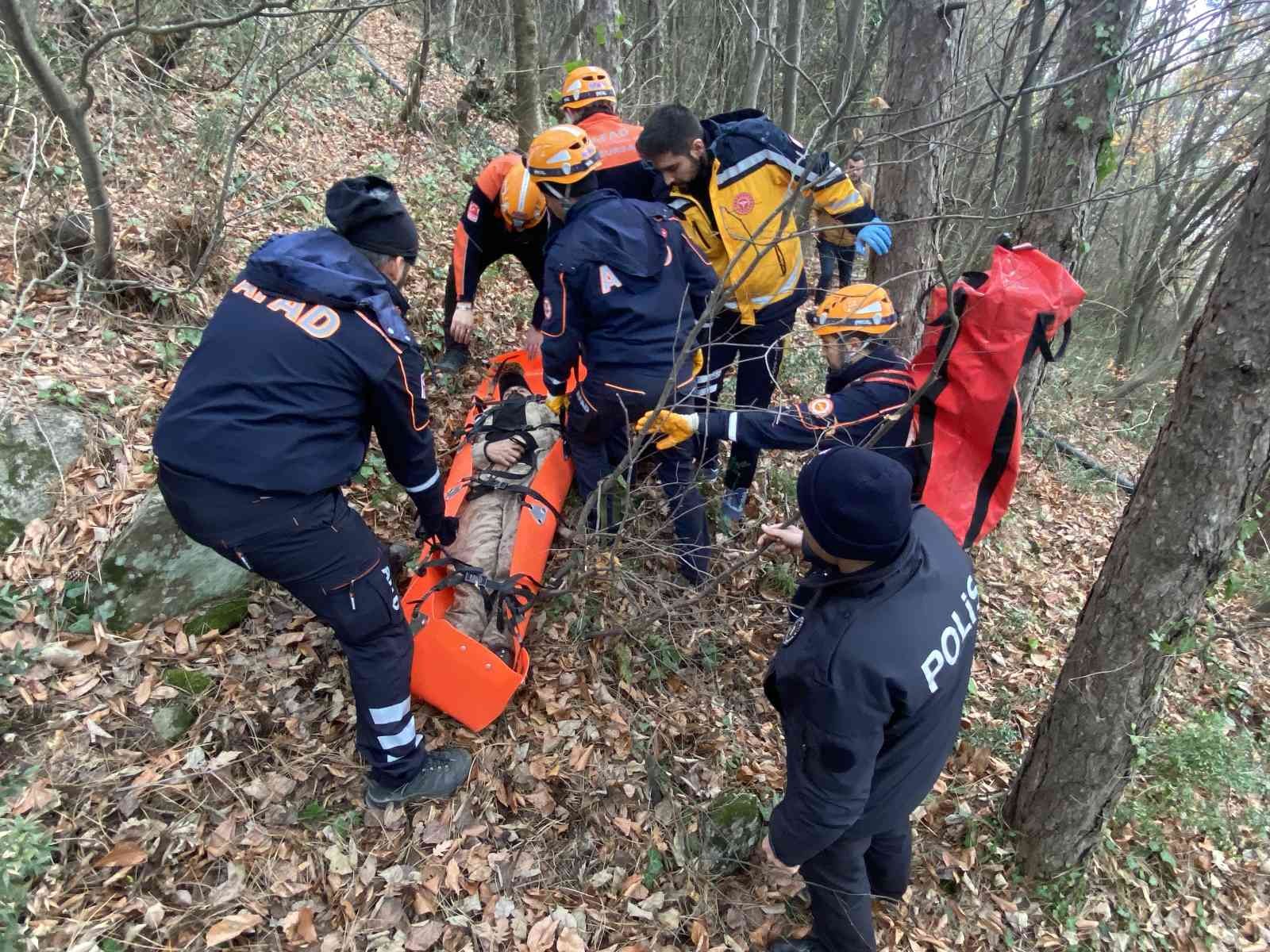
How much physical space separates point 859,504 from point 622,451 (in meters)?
2.23

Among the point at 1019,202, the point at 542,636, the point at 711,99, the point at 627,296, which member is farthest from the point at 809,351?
the point at 711,99

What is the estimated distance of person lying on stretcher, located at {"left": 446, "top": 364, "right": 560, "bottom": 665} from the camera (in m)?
3.35

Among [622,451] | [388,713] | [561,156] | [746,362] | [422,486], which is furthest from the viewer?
[746,362]

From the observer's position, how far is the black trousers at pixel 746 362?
4469 millimetres

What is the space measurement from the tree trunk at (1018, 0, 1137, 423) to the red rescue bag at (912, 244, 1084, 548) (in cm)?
154

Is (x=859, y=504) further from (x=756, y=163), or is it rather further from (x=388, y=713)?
(x=756, y=163)

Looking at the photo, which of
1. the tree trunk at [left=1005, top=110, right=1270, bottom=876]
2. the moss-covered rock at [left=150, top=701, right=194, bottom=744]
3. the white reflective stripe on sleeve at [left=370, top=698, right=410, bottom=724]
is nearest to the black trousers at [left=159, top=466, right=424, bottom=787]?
the white reflective stripe on sleeve at [left=370, top=698, right=410, bottom=724]

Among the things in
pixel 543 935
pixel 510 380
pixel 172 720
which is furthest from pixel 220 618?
pixel 510 380

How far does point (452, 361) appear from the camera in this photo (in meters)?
5.07

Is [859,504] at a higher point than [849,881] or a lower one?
higher

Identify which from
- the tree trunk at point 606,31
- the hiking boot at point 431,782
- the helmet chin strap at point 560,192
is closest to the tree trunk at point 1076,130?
the helmet chin strap at point 560,192

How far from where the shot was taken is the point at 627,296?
3537mm

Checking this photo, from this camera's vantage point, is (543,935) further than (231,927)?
Yes

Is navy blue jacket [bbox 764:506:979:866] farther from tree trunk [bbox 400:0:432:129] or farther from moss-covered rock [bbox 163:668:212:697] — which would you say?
tree trunk [bbox 400:0:432:129]
